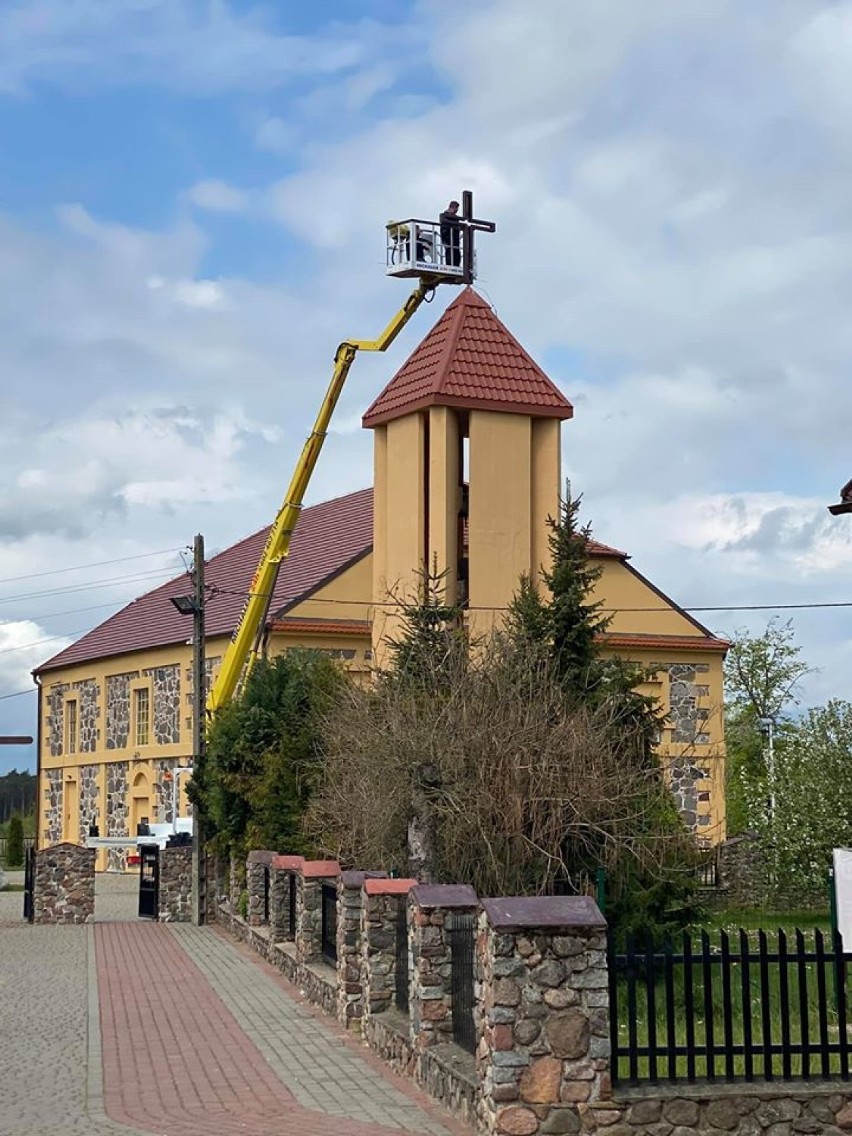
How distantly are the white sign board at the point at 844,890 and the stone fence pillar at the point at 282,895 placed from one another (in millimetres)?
10829

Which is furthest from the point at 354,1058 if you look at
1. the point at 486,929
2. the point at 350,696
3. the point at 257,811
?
the point at 257,811

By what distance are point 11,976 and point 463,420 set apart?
14869mm

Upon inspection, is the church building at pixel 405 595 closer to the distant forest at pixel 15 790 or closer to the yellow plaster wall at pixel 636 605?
the yellow plaster wall at pixel 636 605

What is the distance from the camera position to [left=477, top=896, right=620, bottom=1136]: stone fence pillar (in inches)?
391

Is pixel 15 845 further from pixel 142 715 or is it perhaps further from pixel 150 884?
pixel 150 884

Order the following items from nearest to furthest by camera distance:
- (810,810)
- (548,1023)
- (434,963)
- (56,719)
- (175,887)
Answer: (548,1023) → (434,963) → (810,810) → (175,887) → (56,719)

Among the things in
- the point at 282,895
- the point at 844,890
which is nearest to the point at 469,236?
the point at 282,895

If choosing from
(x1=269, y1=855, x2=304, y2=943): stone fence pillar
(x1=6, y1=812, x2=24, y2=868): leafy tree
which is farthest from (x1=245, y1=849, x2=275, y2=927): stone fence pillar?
(x1=6, y1=812, x2=24, y2=868): leafy tree

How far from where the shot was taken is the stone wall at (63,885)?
3177 cm

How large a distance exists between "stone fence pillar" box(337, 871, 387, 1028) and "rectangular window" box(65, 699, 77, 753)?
123 feet

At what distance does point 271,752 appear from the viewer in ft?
94.7

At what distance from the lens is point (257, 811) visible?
1127 inches

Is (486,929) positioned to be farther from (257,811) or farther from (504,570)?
(504,570)

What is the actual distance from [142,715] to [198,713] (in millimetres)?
16248
